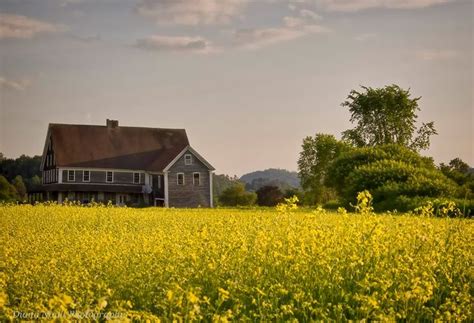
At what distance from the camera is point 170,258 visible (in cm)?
870

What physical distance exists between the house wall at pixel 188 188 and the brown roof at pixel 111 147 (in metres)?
1.13

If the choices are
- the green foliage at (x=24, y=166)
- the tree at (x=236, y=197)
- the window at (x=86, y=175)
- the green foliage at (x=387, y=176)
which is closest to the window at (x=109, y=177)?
the window at (x=86, y=175)

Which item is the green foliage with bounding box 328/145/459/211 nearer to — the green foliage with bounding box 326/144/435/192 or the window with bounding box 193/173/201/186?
the green foliage with bounding box 326/144/435/192

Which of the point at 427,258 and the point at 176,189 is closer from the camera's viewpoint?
the point at 427,258

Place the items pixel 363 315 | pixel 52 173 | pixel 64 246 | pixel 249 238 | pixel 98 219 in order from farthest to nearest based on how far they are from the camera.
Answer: pixel 52 173
pixel 98 219
pixel 64 246
pixel 249 238
pixel 363 315

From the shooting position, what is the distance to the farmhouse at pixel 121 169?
54469 millimetres

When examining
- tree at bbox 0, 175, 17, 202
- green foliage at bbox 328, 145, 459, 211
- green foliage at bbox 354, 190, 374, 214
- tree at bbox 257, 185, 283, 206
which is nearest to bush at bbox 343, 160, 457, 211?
green foliage at bbox 328, 145, 459, 211

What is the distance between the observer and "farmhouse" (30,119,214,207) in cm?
5447

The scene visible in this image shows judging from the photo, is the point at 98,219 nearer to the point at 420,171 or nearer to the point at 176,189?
the point at 420,171

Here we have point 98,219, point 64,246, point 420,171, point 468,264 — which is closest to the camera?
point 468,264

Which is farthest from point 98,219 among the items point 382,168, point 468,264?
point 382,168

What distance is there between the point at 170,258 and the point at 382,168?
29.4 m

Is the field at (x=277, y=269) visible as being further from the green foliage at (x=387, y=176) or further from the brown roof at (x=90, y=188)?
the brown roof at (x=90, y=188)

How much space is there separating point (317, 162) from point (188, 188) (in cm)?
1834
